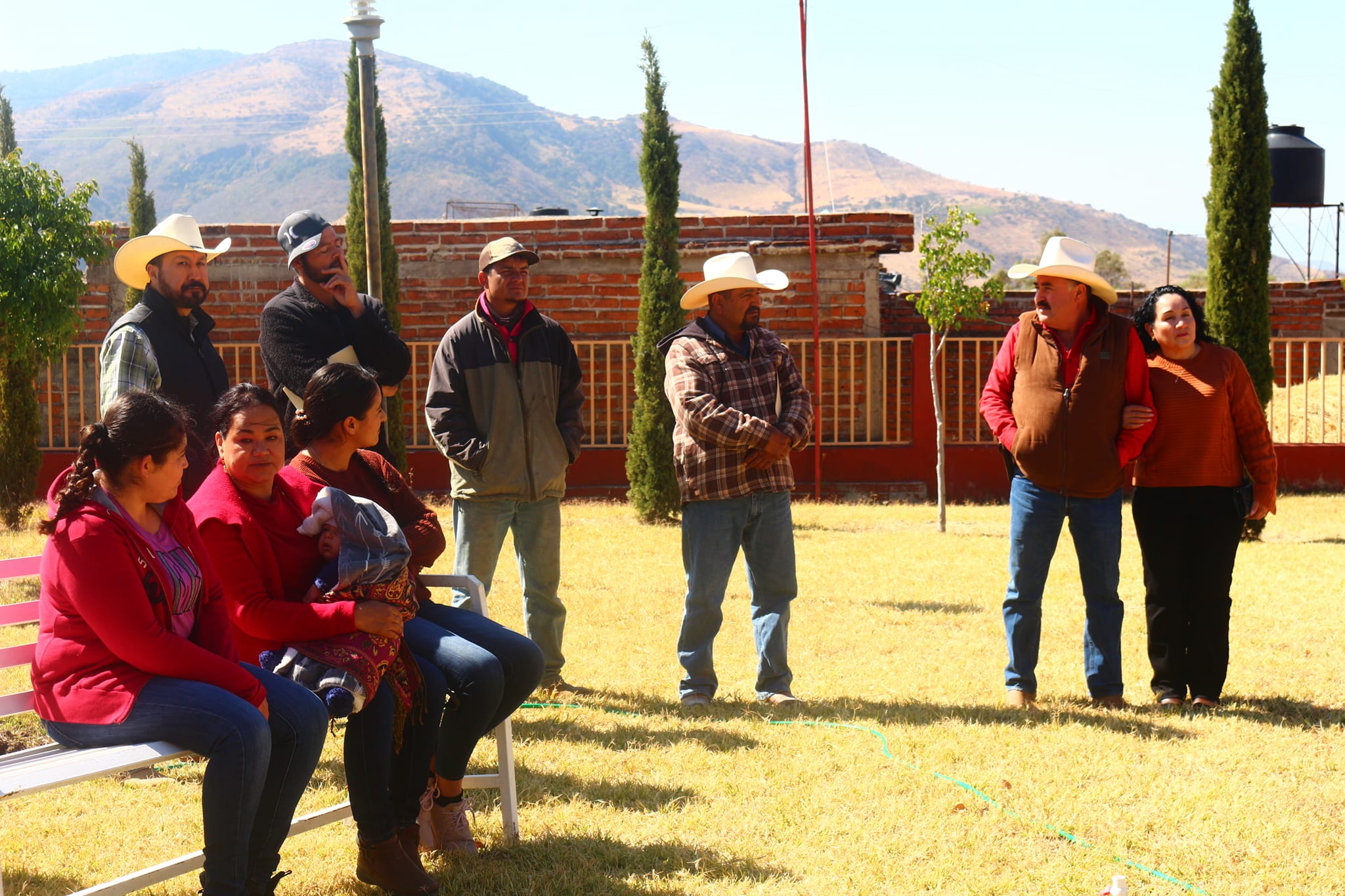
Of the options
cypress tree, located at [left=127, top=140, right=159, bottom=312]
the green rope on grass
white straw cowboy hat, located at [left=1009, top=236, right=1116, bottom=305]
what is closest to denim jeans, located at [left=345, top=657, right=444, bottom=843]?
the green rope on grass

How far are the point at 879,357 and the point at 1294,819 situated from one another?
37.0 feet

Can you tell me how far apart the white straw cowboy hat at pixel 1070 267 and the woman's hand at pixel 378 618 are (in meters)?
3.29

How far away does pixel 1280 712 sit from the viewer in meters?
5.46

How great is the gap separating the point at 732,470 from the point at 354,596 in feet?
7.89

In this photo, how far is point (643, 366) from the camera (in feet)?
41.5

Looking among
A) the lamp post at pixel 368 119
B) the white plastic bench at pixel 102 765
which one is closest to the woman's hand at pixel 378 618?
the white plastic bench at pixel 102 765

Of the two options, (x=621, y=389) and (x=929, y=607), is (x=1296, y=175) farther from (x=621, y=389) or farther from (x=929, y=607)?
(x=929, y=607)

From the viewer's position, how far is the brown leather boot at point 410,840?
348cm

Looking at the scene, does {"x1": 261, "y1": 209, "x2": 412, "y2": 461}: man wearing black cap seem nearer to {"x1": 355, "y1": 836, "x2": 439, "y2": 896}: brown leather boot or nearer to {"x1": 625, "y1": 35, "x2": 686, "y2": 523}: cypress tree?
{"x1": 355, "y1": 836, "x2": 439, "y2": 896}: brown leather boot

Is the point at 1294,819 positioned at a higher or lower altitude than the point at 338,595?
lower

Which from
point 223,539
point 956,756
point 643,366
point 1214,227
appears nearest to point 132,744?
point 223,539

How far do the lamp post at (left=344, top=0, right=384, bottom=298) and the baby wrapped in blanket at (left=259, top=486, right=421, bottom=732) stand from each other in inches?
187

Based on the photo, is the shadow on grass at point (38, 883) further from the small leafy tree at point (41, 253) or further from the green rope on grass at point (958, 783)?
the small leafy tree at point (41, 253)

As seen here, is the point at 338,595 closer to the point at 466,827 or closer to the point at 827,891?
the point at 466,827
